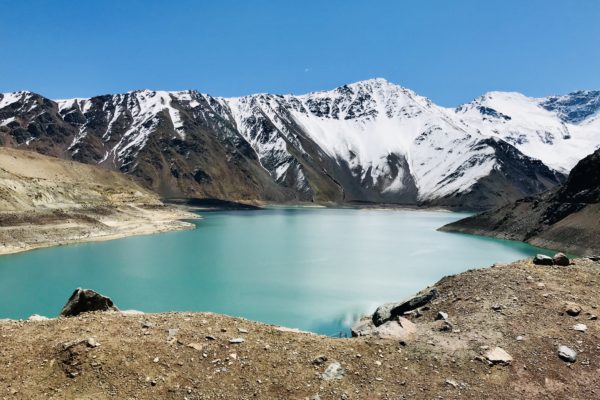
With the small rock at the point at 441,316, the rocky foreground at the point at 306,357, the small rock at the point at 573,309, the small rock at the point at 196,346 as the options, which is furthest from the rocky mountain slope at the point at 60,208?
the small rock at the point at 573,309

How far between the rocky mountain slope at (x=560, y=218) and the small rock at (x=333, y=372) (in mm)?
62838

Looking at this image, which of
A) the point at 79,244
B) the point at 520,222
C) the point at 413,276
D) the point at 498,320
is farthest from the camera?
the point at 520,222

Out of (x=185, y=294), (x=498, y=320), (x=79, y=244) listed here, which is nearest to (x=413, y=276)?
(x=185, y=294)

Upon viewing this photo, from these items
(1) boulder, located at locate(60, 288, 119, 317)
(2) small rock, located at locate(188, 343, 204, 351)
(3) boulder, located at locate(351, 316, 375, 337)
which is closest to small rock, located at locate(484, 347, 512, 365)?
(3) boulder, located at locate(351, 316, 375, 337)

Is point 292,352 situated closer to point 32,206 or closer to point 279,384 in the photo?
point 279,384

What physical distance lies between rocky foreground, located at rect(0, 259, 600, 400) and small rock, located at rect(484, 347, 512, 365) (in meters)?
0.03

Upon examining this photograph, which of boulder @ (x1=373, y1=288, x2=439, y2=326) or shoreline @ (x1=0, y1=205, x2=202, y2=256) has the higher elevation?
boulder @ (x1=373, y1=288, x2=439, y2=326)

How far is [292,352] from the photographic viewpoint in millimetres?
11453

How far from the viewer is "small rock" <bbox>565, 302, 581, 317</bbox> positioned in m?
12.9

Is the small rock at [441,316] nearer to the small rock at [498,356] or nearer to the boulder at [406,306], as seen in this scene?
the boulder at [406,306]

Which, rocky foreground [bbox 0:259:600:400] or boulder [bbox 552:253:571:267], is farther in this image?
boulder [bbox 552:253:571:267]

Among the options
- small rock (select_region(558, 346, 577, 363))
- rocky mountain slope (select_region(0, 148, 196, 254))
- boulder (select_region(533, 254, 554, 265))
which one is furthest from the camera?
rocky mountain slope (select_region(0, 148, 196, 254))

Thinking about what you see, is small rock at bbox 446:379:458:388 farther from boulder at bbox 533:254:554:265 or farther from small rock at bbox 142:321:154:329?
boulder at bbox 533:254:554:265

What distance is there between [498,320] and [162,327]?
953cm
